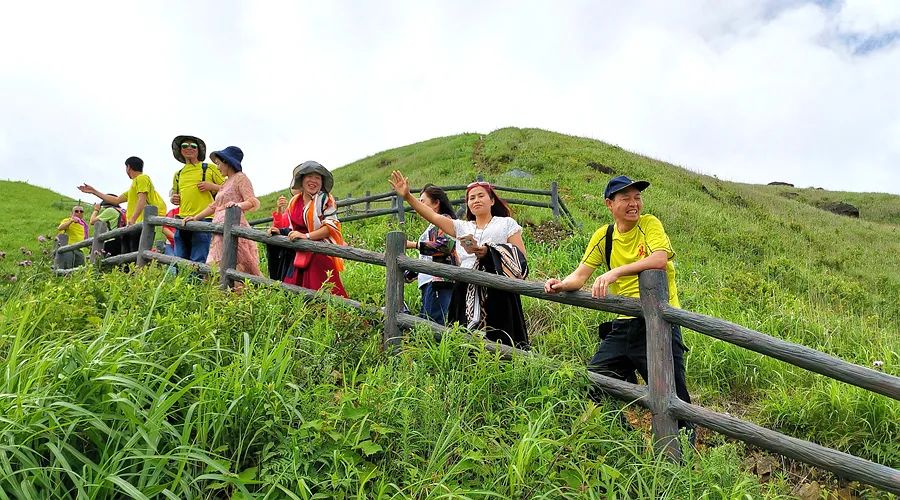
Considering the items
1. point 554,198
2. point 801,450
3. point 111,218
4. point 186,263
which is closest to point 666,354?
point 801,450

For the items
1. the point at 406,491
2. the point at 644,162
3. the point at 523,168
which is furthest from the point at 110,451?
the point at 644,162

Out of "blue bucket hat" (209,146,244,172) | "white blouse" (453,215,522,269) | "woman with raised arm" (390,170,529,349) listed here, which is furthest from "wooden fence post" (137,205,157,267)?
"white blouse" (453,215,522,269)

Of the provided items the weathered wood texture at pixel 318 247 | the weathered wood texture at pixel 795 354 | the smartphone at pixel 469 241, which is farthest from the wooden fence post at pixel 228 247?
the weathered wood texture at pixel 795 354

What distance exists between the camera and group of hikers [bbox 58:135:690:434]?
3.46 meters

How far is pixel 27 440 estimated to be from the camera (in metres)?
2.16

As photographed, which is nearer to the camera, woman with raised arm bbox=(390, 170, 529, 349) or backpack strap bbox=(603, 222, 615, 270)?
backpack strap bbox=(603, 222, 615, 270)

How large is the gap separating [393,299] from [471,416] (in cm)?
137

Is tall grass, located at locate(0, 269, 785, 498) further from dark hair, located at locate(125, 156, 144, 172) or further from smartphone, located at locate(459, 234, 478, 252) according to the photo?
dark hair, located at locate(125, 156, 144, 172)

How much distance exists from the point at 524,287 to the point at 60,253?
8.93 m

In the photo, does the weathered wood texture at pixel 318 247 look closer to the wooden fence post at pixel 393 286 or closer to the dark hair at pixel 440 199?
the wooden fence post at pixel 393 286

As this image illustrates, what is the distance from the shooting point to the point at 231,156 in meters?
5.60

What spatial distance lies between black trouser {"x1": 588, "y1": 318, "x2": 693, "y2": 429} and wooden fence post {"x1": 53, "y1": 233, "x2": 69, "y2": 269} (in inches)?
358

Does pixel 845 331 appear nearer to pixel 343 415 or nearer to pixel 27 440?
pixel 343 415

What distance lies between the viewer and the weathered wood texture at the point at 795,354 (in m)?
2.53
